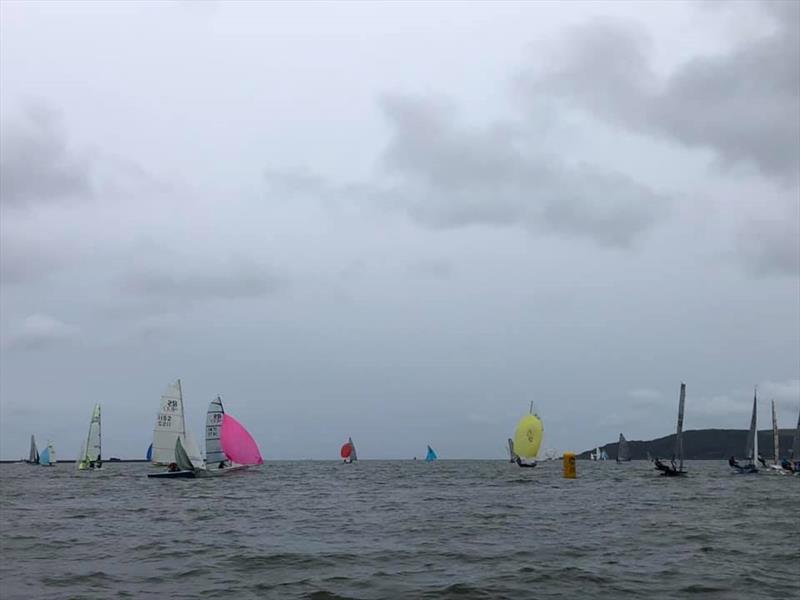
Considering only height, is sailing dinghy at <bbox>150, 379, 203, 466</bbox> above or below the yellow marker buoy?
above

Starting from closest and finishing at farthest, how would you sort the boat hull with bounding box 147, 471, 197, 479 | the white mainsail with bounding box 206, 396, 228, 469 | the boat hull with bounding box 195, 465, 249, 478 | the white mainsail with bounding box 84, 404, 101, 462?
the boat hull with bounding box 147, 471, 197, 479, the boat hull with bounding box 195, 465, 249, 478, the white mainsail with bounding box 206, 396, 228, 469, the white mainsail with bounding box 84, 404, 101, 462

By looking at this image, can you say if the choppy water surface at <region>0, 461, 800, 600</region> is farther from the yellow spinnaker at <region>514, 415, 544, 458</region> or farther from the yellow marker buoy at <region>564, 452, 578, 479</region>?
the yellow spinnaker at <region>514, 415, 544, 458</region>

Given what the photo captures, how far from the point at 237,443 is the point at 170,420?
724 centimetres

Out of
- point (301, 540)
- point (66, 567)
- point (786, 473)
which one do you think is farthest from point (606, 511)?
point (786, 473)

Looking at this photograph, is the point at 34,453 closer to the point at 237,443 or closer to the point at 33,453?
the point at 33,453

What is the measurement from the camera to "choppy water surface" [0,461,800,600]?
16125mm

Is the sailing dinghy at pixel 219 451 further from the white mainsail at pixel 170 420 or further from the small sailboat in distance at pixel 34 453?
the small sailboat in distance at pixel 34 453

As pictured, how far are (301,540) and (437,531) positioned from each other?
15.7ft

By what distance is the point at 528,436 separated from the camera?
88125mm

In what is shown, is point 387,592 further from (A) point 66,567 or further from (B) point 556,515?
(B) point 556,515

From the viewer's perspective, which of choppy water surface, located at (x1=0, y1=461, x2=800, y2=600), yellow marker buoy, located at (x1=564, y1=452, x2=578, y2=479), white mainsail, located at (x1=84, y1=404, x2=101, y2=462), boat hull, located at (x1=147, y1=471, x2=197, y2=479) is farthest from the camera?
white mainsail, located at (x1=84, y1=404, x2=101, y2=462)

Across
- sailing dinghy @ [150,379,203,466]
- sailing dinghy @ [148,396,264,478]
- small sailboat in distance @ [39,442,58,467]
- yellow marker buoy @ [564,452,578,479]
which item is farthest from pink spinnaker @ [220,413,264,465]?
small sailboat in distance @ [39,442,58,467]

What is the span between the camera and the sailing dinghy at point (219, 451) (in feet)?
213

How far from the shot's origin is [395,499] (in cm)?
4453
